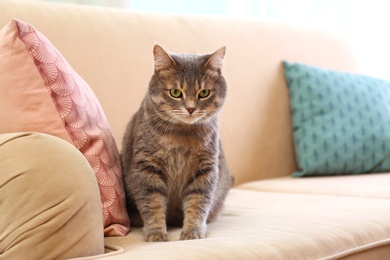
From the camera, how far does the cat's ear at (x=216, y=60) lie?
6.12 ft

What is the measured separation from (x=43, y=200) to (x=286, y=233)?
63 centimetres

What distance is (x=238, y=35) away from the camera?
2844 millimetres

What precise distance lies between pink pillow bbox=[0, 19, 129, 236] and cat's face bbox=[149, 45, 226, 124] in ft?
0.72

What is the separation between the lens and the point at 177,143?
1.82 m

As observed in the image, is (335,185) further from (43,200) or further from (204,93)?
(43,200)

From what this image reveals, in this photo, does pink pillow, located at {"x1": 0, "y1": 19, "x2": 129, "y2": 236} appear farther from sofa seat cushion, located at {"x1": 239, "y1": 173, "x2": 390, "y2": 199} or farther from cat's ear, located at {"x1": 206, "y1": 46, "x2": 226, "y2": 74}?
sofa seat cushion, located at {"x1": 239, "y1": 173, "x2": 390, "y2": 199}

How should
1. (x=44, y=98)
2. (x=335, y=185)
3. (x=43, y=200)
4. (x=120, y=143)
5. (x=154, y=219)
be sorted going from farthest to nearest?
(x=335, y=185) < (x=120, y=143) < (x=154, y=219) < (x=44, y=98) < (x=43, y=200)

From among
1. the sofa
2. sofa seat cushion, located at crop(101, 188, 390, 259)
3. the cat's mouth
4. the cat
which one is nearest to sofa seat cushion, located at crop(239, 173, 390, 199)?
the sofa

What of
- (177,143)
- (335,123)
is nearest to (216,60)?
(177,143)

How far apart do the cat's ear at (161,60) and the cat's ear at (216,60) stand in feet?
0.37

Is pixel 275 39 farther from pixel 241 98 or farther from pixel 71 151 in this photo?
pixel 71 151

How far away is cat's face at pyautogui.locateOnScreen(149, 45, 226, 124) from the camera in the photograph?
1812 millimetres

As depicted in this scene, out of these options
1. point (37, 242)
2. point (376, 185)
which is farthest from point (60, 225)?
point (376, 185)

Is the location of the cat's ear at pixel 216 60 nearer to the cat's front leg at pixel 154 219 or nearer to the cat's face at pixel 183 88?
the cat's face at pixel 183 88
